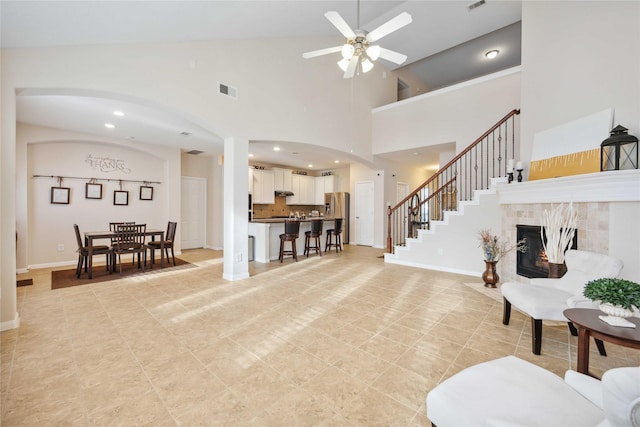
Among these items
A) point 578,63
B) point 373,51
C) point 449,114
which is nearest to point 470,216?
point 578,63

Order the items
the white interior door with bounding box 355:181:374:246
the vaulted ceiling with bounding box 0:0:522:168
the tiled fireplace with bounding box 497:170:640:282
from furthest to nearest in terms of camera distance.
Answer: the white interior door with bounding box 355:181:374:246
the tiled fireplace with bounding box 497:170:640:282
the vaulted ceiling with bounding box 0:0:522:168

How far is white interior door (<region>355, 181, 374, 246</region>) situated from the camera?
8.67 metres

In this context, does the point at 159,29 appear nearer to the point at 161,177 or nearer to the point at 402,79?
the point at 161,177

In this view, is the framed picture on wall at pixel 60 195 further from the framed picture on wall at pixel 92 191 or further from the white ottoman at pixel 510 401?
the white ottoman at pixel 510 401

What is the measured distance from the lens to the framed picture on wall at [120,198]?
6.60 meters

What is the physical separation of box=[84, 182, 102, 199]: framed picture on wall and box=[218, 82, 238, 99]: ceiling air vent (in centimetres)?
436

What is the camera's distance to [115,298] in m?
3.78

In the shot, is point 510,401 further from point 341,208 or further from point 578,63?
point 341,208

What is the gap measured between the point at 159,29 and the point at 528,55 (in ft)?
17.8

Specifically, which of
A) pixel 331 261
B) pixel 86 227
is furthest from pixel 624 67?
pixel 86 227

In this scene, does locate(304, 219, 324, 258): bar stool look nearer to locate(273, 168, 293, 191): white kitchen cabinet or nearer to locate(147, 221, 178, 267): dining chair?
locate(273, 168, 293, 191): white kitchen cabinet

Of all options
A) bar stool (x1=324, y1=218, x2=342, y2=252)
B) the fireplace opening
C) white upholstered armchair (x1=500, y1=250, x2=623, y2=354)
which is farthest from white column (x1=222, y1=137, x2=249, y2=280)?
the fireplace opening

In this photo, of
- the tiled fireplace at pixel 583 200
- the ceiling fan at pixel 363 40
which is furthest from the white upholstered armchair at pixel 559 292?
the ceiling fan at pixel 363 40

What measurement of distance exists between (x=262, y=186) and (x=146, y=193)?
3.22 meters
